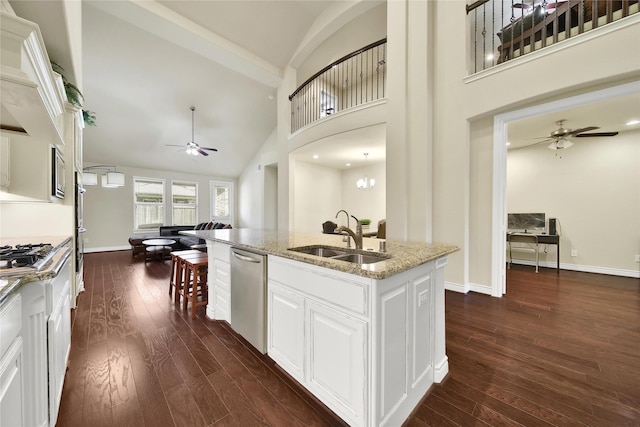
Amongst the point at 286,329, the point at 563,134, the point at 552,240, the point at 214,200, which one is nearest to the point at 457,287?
the point at 552,240

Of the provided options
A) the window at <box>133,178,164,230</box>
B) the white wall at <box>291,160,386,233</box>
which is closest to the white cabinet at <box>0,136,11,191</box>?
the white wall at <box>291,160,386,233</box>

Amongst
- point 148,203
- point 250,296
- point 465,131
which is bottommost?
point 250,296

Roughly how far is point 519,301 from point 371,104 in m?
3.51

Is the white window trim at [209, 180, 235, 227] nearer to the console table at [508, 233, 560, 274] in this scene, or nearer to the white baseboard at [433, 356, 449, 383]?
the white baseboard at [433, 356, 449, 383]

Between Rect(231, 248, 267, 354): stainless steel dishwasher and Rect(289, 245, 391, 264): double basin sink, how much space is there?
1.17 ft

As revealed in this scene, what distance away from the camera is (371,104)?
3.99 meters

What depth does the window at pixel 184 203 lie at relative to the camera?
339 inches

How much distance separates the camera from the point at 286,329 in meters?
1.64

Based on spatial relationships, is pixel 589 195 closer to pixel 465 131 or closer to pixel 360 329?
pixel 465 131

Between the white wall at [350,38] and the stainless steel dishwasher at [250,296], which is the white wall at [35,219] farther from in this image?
the white wall at [350,38]

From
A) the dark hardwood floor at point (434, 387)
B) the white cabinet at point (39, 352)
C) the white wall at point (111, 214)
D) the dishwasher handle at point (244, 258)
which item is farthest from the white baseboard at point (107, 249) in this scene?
the white cabinet at point (39, 352)

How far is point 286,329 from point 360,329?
0.67m

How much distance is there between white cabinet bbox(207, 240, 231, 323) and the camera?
2369 millimetres

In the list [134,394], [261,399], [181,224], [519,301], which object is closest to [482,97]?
[519,301]
